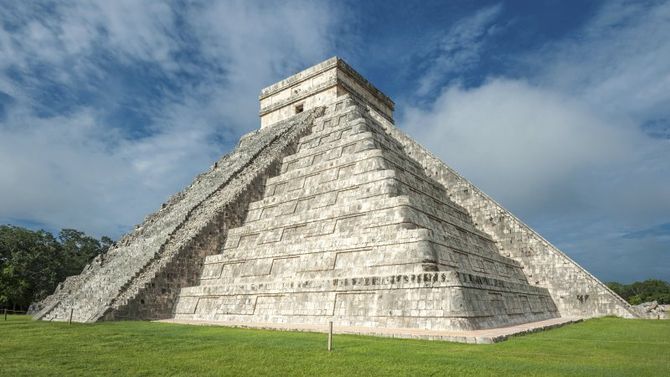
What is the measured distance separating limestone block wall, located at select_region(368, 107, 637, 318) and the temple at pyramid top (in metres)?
7.73

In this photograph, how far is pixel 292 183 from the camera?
57.0ft

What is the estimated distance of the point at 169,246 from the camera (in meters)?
15.9

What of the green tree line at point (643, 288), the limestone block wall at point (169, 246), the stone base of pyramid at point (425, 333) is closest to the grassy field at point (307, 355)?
the stone base of pyramid at point (425, 333)

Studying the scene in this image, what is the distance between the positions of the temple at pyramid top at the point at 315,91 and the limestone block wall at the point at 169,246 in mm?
2873

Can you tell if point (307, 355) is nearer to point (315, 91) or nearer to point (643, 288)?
point (315, 91)

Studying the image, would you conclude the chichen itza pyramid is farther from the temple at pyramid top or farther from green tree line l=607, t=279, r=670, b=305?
green tree line l=607, t=279, r=670, b=305

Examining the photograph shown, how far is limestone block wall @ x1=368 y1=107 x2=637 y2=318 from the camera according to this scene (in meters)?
15.6

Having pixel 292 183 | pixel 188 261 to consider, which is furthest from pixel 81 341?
pixel 292 183

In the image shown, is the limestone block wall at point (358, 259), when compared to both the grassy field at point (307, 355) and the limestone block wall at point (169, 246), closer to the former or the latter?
the limestone block wall at point (169, 246)

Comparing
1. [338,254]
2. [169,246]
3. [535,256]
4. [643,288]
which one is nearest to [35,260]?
[169,246]

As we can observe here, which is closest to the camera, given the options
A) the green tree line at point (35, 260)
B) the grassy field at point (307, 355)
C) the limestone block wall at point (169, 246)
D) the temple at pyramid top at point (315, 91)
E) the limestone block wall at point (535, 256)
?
the grassy field at point (307, 355)

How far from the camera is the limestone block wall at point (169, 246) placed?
46.3 ft

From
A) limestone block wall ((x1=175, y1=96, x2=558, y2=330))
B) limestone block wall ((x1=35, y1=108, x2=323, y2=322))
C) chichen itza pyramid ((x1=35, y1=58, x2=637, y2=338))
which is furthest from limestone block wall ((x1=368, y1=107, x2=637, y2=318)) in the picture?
limestone block wall ((x1=35, y1=108, x2=323, y2=322))

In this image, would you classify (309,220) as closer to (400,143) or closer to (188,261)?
(188,261)
